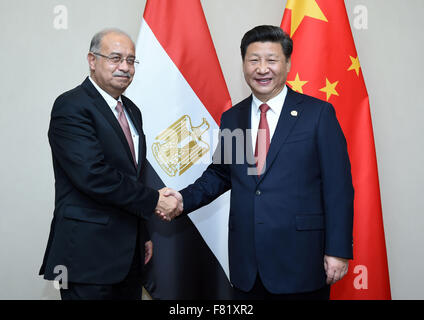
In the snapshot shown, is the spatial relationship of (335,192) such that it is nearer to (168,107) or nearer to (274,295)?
(274,295)

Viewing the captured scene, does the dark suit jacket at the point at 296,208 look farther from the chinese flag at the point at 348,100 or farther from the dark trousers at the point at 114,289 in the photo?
the chinese flag at the point at 348,100

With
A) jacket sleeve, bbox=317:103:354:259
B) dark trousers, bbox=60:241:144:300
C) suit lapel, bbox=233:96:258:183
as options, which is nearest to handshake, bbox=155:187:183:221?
dark trousers, bbox=60:241:144:300

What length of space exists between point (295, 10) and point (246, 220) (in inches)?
55.6

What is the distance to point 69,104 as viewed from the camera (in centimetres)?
166

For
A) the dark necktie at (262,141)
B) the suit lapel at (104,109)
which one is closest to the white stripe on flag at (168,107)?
the suit lapel at (104,109)

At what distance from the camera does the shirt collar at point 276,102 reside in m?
1.77

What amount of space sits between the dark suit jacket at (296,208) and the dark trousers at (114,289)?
1.59 ft

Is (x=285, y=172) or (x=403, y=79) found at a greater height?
(x=403, y=79)

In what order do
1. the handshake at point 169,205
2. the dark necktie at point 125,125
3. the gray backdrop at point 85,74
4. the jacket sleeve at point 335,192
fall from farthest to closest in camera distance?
the gray backdrop at point 85,74 < the handshake at point 169,205 < the dark necktie at point 125,125 < the jacket sleeve at point 335,192

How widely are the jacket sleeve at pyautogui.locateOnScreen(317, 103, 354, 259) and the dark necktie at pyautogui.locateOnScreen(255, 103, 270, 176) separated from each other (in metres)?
0.23

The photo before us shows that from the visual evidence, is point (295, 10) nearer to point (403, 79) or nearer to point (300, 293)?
point (403, 79)

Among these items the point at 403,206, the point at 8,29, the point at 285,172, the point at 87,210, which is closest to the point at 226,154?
the point at 285,172

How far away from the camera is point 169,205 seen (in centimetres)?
197

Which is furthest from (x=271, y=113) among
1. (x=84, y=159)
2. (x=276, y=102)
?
(x=84, y=159)
